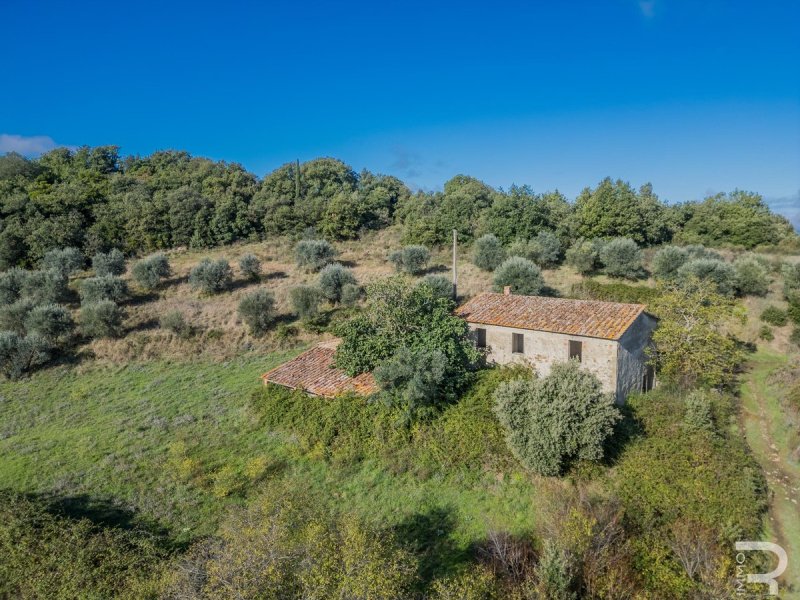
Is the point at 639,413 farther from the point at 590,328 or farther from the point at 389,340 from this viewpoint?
the point at 389,340

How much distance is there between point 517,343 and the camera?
18.3 meters

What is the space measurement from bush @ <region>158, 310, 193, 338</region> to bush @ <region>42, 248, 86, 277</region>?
15.6 m

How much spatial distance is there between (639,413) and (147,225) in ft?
150

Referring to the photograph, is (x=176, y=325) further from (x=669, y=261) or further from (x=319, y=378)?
(x=669, y=261)

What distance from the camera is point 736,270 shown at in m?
30.0

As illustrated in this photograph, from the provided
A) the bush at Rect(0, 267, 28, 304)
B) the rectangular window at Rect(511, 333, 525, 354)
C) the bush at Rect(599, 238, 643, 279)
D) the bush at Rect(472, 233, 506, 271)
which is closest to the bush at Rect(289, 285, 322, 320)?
the rectangular window at Rect(511, 333, 525, 354)

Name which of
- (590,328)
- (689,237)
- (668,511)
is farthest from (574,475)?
(689,237)

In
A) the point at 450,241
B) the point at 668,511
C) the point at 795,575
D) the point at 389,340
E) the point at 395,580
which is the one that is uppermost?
the point at 450,241

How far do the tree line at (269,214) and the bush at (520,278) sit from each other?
14.2 metres

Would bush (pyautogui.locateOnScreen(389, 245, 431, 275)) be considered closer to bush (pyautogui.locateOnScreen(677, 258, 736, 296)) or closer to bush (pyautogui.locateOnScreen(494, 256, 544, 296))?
bush (pyautogui.locateOnScreen(494, 256, 544, 296))

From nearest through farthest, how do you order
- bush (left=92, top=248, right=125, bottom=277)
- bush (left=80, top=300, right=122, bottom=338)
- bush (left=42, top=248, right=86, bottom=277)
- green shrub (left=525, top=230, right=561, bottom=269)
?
bush (left=80, top=300, right=122, bottom=338)
bush (left=92, top=248, right=125, bottom=277)
bush (left=42, top=248, right=86, bottom=277)
green shrub (left=525, top=230, right=561, bottom=269)

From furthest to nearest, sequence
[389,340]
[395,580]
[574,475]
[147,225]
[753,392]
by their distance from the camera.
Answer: [147,225] < [753,392] < [389,340] < [574,475] < [395,580]

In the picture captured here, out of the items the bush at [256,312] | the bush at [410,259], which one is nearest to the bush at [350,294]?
the bush at [256,312]

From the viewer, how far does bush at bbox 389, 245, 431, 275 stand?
36.7 meters
